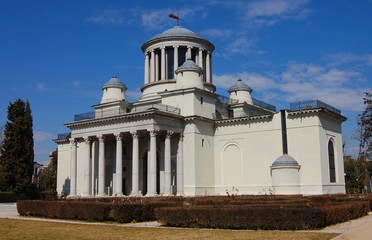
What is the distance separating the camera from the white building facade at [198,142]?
3691 cm

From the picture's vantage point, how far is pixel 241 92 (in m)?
48.9

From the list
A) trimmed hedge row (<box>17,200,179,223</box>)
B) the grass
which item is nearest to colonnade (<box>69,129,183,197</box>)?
trimmed hedge row (<box>17,200,179,223</box>)

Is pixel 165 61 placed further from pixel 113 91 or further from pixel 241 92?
pixel 241 92

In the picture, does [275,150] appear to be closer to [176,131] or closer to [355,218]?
[176,131]

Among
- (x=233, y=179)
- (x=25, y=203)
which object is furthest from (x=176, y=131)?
(x=25, y=203)

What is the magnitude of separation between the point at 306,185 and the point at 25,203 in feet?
78.2

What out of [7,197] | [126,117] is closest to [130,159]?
[126,117]

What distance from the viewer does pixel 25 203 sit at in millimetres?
27156

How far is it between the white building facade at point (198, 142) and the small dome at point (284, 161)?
81 millimetres

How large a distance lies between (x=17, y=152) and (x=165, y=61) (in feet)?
64.8

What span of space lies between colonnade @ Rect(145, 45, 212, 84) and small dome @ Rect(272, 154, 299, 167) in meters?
16.2

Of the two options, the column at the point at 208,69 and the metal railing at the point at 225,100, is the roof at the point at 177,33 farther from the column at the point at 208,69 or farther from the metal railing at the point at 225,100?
the metal railing at the point at 225,100

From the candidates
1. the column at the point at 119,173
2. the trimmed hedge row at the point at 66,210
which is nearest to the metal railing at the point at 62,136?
the column at the point at 119,173

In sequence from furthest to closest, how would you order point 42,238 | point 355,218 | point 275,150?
point 275,150
point 355,218
point 42,238
